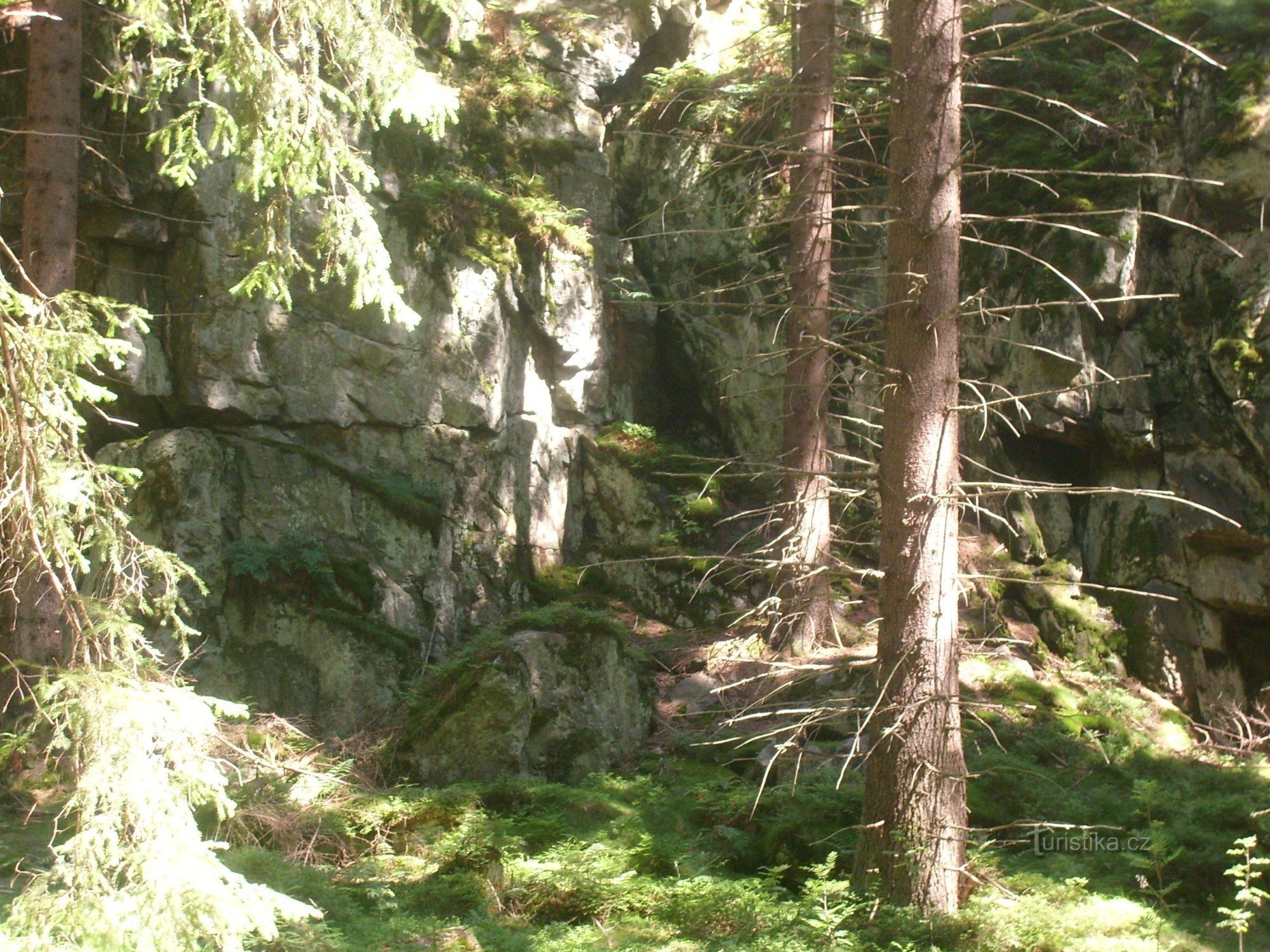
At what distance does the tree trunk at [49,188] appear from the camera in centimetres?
774

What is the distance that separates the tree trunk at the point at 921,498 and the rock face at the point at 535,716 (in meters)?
3.47

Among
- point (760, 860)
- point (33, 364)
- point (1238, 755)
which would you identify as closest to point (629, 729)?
point (760, 860)

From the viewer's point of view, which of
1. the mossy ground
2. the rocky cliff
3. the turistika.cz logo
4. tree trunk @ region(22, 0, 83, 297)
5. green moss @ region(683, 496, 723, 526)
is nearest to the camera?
the mossy ground

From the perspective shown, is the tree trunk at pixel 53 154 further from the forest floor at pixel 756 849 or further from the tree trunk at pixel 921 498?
the tree trunk at pixel 921 498

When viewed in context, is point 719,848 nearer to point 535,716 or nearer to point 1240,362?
point 535,716

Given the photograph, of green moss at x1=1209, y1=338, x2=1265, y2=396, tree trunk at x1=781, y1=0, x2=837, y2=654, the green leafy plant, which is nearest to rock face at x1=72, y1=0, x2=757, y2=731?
the green leafy plant

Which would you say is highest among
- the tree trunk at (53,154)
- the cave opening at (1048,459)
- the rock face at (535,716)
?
the tree trunk at (53,154)

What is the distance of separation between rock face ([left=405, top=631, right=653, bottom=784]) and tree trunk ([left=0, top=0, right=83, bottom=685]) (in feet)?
11.0

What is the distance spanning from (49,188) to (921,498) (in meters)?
8.03

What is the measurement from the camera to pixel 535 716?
311 inches

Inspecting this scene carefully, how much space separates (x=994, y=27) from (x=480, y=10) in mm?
11033

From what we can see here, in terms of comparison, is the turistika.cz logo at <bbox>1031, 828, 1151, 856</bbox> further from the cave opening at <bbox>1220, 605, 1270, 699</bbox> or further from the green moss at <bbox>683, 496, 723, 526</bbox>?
the green moss at <bbox>683, 496, 723, 526</bbox>

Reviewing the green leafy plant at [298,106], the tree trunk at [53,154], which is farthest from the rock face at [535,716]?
the tree trunk at [53,154]

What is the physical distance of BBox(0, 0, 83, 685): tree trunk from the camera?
25.4ft
